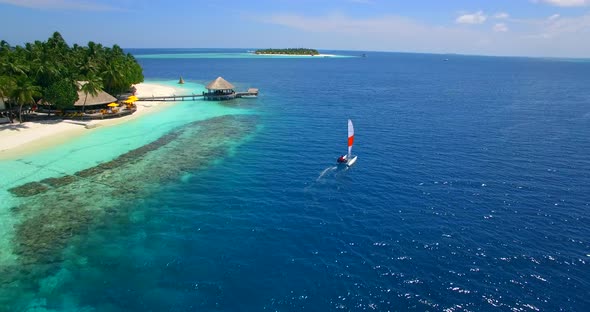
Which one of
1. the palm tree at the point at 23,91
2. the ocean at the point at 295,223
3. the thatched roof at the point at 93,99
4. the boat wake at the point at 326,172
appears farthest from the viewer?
the thatched roof at the point at 93,99

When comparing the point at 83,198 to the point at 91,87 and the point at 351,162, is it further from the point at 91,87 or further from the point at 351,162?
the point at 91,87

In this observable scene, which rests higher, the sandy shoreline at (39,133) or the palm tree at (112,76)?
the palm tree at (112,76)

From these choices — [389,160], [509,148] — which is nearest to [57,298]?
[389,160]

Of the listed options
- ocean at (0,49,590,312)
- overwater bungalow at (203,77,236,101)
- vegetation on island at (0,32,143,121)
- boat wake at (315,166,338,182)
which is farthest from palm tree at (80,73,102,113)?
boat wake at (315,166,338,182)

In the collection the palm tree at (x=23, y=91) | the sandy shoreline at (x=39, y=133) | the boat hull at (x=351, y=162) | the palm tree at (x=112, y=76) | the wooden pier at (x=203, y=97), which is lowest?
the boat hull at (x=351, y=162)

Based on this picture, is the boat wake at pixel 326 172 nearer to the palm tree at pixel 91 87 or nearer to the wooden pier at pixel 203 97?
the palm tree at pixel 91 87

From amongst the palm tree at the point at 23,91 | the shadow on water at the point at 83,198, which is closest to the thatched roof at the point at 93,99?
the palm tree at the point at 23,91
